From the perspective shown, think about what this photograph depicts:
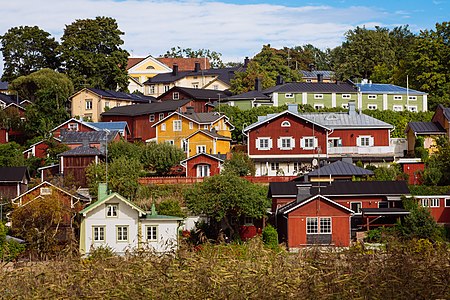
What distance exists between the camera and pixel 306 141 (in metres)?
50.8

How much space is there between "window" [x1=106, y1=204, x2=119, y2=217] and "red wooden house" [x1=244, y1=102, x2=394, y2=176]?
14036 mm

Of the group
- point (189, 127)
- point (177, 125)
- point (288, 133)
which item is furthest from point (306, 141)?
point (177, 125)

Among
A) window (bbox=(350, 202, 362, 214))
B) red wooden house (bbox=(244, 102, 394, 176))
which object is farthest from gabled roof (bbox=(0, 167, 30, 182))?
window (bbox=(350, 202, 362, 214))

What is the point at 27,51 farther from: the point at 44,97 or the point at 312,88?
the point at 312,88

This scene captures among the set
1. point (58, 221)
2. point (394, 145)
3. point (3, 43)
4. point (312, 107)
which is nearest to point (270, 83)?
point (312, 107)

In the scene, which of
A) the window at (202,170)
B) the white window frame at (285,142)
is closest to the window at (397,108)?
the white window frame at (285,142)

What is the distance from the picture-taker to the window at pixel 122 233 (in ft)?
122

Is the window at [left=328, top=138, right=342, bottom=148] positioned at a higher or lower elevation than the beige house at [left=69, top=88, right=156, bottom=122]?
lower

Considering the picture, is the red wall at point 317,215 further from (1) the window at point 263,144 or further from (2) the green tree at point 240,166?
(1) the window at point 263,144

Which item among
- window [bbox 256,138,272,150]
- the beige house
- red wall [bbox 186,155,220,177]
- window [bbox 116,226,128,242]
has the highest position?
the beige house

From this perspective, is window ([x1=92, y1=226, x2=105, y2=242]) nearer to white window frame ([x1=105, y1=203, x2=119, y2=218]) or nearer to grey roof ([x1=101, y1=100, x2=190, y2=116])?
white window frame ([x1=105, y1=203, x2=119, y2=218])

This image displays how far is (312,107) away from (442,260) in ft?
150

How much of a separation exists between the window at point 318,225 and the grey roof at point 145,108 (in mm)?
21363

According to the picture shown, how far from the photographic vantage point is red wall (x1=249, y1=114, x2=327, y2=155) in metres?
50.7
